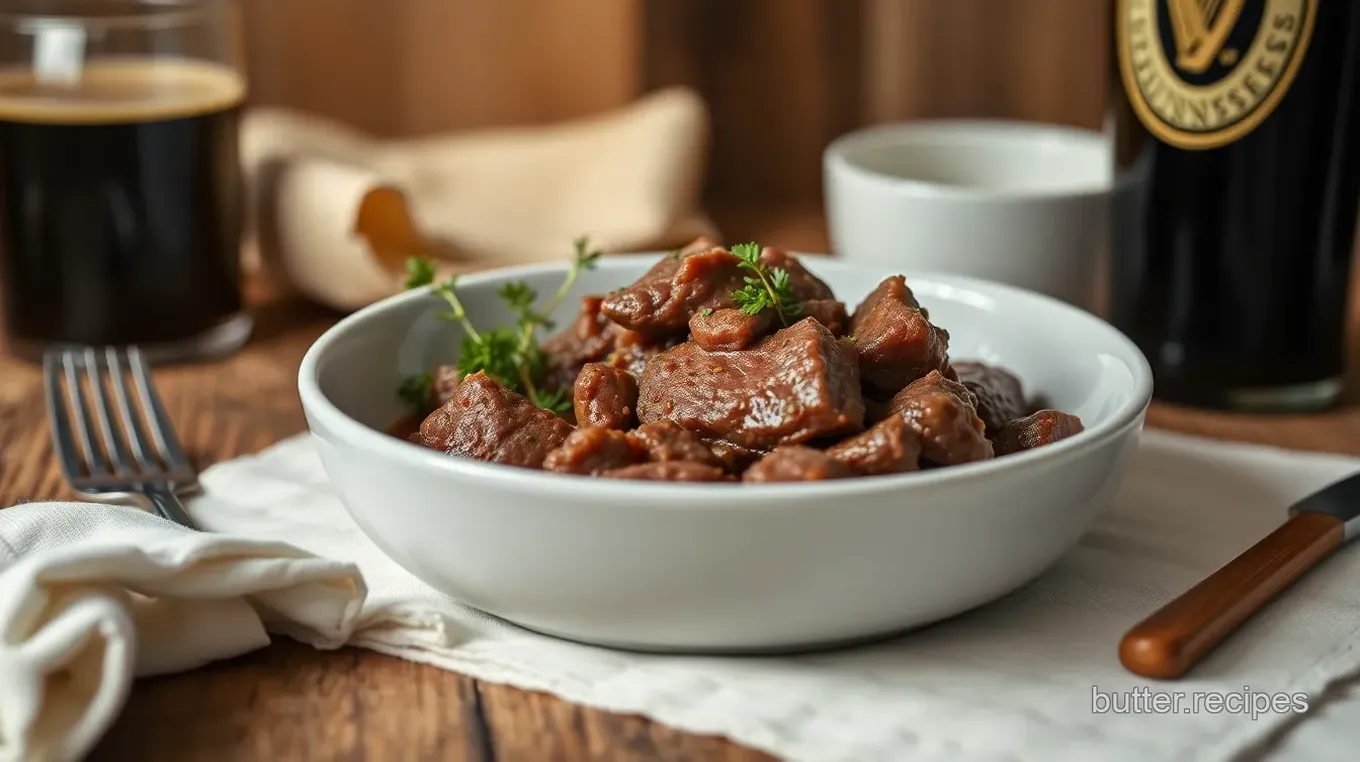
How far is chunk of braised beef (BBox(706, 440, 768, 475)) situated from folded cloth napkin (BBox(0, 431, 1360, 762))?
21cm

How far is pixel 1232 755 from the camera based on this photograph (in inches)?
51.3

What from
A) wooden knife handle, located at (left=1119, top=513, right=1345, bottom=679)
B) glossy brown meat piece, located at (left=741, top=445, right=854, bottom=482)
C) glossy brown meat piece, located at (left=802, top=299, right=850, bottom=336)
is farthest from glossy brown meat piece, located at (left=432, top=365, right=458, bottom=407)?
wooden knife handle, located at (left=1119, top=513, right=1345, bottom=679)

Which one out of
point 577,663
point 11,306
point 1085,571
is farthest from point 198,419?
point 1085,571

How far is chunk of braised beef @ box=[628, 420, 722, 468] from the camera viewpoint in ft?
4.97

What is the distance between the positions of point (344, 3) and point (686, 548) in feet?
8.44

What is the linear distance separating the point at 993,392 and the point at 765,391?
0.37m

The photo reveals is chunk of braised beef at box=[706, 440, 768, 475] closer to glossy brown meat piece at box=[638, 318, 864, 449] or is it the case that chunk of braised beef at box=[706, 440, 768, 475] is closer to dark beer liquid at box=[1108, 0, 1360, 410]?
glossy brown meat piece at box=[638, 318, 864, 449]

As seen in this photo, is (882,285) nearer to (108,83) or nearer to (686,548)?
(686,548)

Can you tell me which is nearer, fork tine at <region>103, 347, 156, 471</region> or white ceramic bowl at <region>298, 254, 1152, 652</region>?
white ceramic bowl at <region>298, 254, 1152, 652</region>

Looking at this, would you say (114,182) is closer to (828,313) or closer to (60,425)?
(60,425)

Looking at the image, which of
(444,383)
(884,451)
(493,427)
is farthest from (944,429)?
(444,383)

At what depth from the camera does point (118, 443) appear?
6.74 ft

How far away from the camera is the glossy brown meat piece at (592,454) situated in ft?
4.89

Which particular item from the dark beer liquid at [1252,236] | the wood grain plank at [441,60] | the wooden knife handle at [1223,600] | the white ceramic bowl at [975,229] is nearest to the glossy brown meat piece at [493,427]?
the wooden knife handle at [1223,600]
